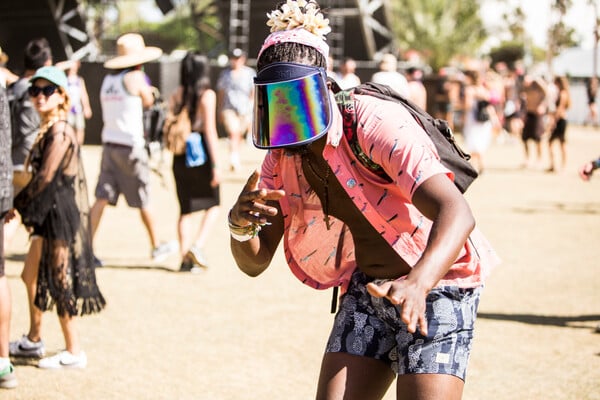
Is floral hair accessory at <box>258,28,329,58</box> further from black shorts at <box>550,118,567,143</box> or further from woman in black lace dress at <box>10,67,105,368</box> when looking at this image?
black shorts at <box>550,118,567,143</box>

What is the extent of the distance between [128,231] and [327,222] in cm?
721

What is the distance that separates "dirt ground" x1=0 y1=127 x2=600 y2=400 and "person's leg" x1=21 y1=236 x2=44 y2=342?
0.22m

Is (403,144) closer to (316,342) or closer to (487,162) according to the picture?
(316,342)

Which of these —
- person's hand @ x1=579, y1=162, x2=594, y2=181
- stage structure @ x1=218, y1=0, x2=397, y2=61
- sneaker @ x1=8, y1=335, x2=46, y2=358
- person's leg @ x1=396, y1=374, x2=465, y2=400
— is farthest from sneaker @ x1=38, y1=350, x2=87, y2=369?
stage structure @ x1=218, y1=0, x2=397, y2=61

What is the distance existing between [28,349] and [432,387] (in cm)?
337

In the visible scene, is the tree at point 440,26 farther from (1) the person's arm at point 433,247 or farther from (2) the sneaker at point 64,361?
(1) the person's arm at point 433,247

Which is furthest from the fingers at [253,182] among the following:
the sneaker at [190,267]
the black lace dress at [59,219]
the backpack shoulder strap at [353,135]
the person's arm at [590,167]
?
the sneaker at [190,267]

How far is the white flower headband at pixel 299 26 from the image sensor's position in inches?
113

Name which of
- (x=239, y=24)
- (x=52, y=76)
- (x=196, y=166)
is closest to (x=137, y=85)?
(x=196, y=166)

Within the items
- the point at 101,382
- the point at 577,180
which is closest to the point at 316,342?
the point at 101,382

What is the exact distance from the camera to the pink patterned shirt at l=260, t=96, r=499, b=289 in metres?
2.64

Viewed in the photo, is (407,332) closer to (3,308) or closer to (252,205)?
(252,205)

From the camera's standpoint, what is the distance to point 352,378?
306 cm

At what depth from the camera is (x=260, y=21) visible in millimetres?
27641
